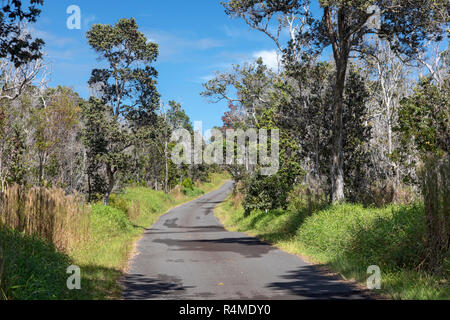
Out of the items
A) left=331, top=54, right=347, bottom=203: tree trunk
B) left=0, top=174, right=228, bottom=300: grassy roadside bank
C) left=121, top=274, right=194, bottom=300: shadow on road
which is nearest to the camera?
left=0, top=174, right=228, bottom=300: grassy roadside bank

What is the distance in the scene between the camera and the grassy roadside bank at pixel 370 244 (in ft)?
25.2

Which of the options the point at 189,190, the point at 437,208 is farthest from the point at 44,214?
the point at 189,190

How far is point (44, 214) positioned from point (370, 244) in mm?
7689

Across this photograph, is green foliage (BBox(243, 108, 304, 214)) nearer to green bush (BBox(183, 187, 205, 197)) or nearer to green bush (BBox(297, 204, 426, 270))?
green bush (BBox(297, 204, 426, 270))

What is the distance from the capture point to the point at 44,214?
11172mm

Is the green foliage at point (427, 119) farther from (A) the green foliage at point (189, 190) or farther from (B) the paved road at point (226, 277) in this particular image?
(A) the green foliage at point (189, 190)

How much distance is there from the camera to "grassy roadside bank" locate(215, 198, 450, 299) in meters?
7.67

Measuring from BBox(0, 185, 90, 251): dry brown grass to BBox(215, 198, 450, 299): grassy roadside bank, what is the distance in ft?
20.9

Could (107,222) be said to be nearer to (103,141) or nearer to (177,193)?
(103,141)

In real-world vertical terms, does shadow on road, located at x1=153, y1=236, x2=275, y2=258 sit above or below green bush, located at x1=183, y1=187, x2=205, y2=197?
below

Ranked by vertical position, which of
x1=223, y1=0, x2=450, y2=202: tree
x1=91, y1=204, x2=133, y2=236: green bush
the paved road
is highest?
x1=223, y1=0, x2=450, y2=202: tree

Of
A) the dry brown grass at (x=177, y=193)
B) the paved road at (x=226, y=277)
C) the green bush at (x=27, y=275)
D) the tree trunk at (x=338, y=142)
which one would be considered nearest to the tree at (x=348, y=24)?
the tree trunk at (x=338, y=142)

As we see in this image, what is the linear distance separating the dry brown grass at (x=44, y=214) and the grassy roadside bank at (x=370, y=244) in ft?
20.9

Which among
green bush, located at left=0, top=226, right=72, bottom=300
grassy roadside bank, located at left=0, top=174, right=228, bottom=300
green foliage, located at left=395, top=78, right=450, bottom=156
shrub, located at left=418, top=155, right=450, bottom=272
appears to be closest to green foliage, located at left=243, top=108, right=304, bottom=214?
green foliage, located at left=395, top=78, right=450, bottom=156
